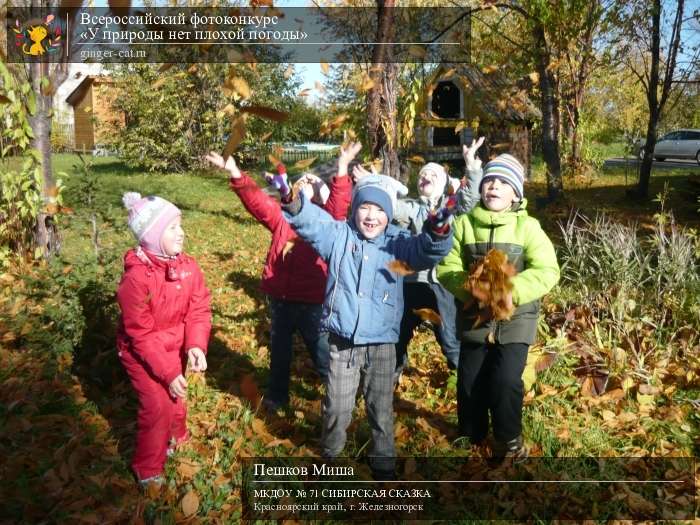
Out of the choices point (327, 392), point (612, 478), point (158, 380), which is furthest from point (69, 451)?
point (612, 478)

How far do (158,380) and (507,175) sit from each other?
84.8 inches

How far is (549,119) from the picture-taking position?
36.3ft

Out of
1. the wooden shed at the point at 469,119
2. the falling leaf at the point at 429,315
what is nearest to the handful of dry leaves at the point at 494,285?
the falling leaf at the point at 429,315

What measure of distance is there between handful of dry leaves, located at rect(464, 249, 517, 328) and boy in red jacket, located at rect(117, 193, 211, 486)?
1464mm

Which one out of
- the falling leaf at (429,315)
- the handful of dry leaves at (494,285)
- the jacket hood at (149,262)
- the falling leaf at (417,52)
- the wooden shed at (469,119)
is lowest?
the falling leaf at (429,315)

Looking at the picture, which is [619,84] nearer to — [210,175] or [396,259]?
[210,175]

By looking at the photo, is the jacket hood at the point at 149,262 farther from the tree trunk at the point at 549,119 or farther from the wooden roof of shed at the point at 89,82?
the tree trunk at the point at 549,119

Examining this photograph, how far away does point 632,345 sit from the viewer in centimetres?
413

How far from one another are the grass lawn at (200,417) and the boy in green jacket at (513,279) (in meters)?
0.51

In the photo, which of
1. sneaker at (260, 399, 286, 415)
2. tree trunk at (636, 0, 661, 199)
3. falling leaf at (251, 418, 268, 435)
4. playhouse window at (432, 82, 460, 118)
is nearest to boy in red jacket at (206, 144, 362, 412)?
sneaker at (260, 399, 286, 415)

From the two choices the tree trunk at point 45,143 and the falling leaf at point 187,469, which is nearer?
the falling leaf at point 187,469

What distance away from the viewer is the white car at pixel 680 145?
975 inches

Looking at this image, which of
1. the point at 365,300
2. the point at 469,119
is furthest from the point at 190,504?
the point at 469,119

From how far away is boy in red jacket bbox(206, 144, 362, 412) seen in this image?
3605 mm
